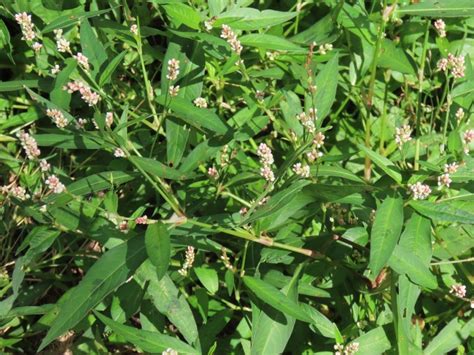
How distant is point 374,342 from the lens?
2.18 meters

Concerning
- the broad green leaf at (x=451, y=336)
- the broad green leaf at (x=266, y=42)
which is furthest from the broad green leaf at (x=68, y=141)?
the broad green leaf at (x=451, y=336)

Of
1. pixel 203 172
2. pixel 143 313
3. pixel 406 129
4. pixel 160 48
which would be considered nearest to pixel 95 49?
pixel 160 48

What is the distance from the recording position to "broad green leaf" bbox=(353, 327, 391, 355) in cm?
217

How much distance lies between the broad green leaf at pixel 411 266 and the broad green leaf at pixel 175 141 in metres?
0.73

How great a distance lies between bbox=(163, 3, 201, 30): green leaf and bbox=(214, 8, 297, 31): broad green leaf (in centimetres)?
7

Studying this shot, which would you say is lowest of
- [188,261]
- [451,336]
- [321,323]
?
[451,336]

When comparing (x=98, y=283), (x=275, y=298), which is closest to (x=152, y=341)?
(x=98, y=283)

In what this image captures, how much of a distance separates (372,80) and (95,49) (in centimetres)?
100

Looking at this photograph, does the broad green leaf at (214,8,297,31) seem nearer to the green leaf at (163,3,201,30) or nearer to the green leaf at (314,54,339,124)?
the green leaf at (163,3,201,30)

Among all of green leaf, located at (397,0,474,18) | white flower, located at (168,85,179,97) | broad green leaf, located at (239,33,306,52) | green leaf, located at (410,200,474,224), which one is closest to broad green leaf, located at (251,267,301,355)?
green leaf, located at (410,200,474,224)

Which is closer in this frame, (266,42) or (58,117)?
(58,117)

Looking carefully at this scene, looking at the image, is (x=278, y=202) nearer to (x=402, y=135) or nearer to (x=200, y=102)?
(x=402, y=135)

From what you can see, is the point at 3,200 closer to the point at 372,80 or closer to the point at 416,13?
the point at 372,80

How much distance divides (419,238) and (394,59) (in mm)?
910
